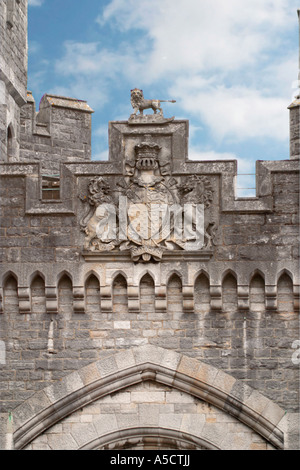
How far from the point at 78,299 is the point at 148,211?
1593 mm

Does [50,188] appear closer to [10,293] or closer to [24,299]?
[10,293]

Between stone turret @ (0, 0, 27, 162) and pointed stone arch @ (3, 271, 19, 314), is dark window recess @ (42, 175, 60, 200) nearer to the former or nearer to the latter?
stone turret @ (0, 0, 27, 162)

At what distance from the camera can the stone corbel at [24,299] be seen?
18047mm

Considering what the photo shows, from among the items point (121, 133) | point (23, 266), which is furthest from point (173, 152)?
point (23, 266)

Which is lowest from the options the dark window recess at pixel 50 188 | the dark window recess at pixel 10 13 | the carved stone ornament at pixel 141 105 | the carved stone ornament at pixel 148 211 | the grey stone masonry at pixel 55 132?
the carved stone ornament at pixel 148 211

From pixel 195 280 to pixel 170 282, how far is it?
369 mm

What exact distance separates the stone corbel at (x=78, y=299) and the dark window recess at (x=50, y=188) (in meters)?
1.77

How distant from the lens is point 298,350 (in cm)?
1788

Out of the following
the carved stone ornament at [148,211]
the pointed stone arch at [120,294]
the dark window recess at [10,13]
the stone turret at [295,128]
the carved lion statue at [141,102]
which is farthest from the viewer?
the dark window recess at [10,13]

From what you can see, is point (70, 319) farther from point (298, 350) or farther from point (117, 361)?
point (298, 350)

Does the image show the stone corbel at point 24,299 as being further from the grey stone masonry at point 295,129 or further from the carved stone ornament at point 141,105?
the grey stone masonry at point 295,129

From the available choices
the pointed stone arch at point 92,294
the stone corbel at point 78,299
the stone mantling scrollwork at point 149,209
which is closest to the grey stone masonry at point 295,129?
the stone mantling scrollwork at point 149,209

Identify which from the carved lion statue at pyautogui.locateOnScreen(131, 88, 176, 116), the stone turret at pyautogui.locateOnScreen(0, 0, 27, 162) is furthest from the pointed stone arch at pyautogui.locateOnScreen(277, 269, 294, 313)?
the stone turret at pyautogui.locateOnScreen(0, 0, 27, 162)

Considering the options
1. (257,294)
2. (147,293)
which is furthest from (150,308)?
(257,294)
